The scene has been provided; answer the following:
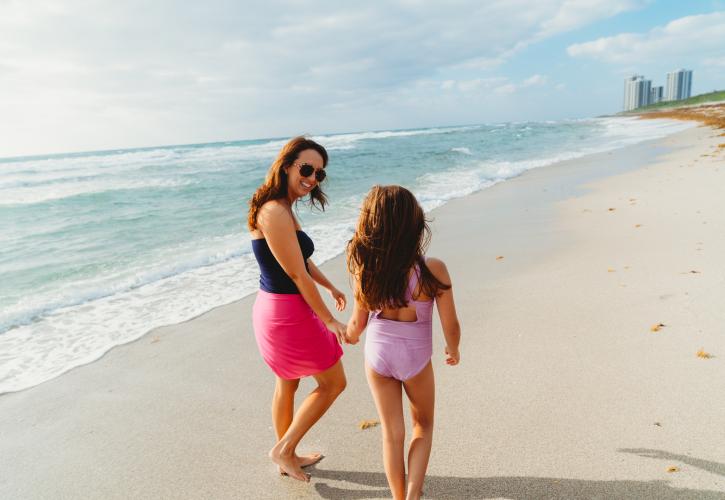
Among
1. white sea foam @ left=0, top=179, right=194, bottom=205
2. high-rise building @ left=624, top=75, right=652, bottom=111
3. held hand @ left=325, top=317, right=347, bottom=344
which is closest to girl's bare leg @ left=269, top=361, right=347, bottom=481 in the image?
held hand @ left=325, top=317, right=347, bottom=344

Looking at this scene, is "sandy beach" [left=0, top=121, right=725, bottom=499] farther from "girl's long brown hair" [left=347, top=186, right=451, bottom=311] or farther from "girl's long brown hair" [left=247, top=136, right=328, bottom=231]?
"girl's long brown hair" [left=247, top=136, right=328, bottom=231]

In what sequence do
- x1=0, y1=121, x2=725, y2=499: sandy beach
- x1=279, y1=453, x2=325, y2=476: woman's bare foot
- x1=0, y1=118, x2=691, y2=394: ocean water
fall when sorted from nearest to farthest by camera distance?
x1=0, y1=121, x2=725, y2=499: sandy beach, x1=279, y1=453, x2=325, y2=476: woman's bare foot, x1=0, y1=118, x2=691, y2=394: ocean water

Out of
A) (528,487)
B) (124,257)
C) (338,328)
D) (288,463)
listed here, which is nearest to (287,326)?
(338,328)

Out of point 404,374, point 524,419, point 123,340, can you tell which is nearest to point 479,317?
point 524,419

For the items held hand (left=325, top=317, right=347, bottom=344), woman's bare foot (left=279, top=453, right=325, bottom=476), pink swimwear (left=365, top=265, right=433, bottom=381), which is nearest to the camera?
pink swimwear (left=365, top=265, right=433, bottom=381)

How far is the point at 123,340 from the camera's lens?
5.19 metres

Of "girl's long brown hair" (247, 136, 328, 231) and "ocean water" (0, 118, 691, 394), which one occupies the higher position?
"girl's long brown hair" (247, 136, 328, 231)

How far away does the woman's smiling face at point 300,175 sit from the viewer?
8.40 feet

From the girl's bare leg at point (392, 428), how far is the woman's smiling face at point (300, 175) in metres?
1.06

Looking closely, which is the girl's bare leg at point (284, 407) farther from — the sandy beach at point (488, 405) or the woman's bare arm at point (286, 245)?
the woman's bare arm at point (286, 245)

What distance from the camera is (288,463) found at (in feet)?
9.02

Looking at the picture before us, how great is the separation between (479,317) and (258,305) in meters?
2.85

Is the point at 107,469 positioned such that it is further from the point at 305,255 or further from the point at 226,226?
the point at 226,226

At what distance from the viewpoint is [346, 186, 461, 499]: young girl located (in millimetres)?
2098
